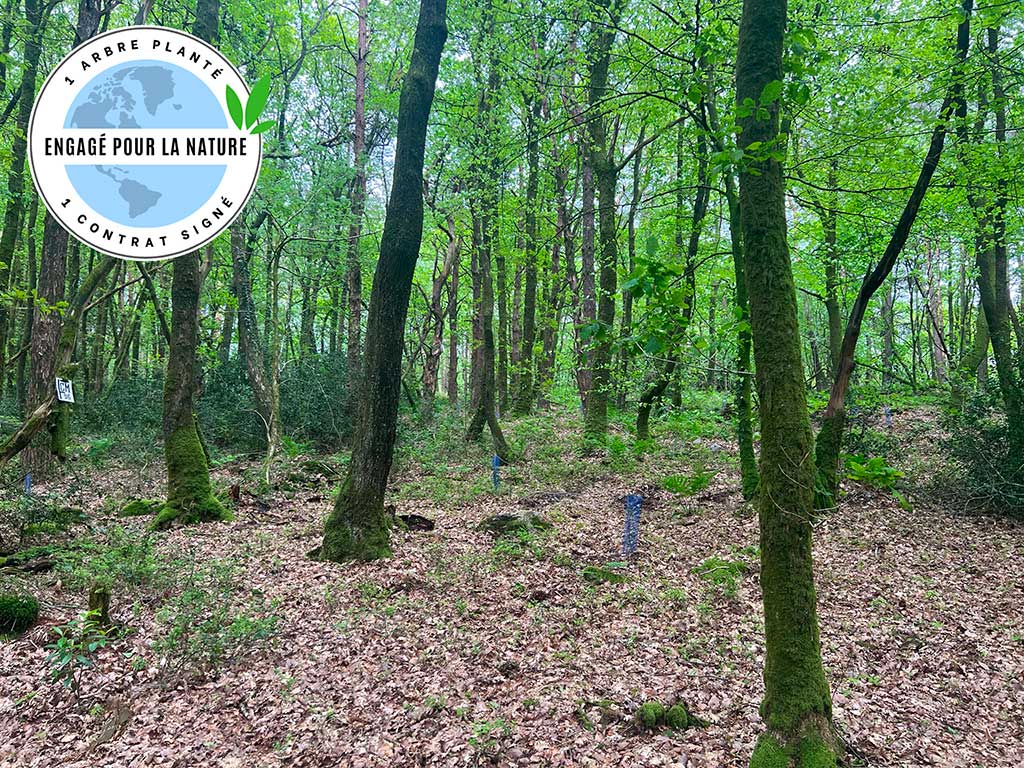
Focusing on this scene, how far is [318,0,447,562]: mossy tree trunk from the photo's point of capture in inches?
256

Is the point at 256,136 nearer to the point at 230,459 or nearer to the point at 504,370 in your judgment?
the point at 230,459

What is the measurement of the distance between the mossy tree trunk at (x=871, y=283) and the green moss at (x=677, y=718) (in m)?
1.72

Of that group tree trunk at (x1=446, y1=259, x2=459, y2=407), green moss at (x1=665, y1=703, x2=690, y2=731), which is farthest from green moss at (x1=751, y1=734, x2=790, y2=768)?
tree trunk at (x1=446, y1=259, x2=459, y2=407)

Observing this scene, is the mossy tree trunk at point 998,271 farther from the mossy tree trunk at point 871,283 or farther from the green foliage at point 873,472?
the green foliage at point 873,472

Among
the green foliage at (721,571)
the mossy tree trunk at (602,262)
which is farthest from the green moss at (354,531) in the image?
the mossy tree trunk at (602,262)

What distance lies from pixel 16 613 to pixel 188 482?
3039 mm

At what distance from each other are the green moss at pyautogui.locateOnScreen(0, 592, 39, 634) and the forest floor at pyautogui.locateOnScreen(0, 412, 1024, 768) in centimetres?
23

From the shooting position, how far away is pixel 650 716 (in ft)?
11.8

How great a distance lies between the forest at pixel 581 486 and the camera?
3.35 m

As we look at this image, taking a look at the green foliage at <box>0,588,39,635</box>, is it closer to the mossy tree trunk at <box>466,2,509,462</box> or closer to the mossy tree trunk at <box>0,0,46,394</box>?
the mossy tree trunk at <box>0,0,46,394</box>

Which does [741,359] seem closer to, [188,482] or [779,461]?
[779,461]

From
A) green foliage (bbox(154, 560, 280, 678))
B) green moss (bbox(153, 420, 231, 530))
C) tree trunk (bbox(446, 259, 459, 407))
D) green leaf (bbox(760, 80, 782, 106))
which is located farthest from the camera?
tree trunk (bbox(446, 259, 459, 407))

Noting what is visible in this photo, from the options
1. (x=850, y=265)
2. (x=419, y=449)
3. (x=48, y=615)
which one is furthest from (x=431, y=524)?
(x=850, y=265)

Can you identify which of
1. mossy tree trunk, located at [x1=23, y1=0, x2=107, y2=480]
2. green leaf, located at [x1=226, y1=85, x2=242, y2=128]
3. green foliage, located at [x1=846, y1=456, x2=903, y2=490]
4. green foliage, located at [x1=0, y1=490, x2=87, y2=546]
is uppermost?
green leaf, located at [x1=226, y1=85, x2=242, y2=128]
